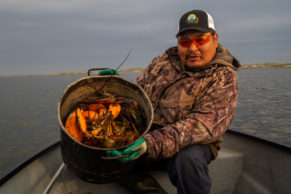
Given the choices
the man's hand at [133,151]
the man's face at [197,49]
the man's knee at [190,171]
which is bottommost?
the man's knee at [190,171]

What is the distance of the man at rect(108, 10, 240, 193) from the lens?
88.5 inches

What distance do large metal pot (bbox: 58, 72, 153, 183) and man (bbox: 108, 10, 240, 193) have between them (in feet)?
0.63

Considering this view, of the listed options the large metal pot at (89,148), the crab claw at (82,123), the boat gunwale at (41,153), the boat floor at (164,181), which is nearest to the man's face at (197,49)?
the large metal pot at (89,148)

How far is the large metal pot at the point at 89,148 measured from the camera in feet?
6.60

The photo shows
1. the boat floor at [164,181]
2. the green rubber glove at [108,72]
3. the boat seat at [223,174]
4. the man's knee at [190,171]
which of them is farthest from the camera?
the boat seat at [223,174]

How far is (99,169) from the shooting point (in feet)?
6.89

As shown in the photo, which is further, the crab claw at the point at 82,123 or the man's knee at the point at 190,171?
the crab claw at the point at 82,123

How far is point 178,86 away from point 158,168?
4.00ft

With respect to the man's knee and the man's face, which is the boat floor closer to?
the man's knee

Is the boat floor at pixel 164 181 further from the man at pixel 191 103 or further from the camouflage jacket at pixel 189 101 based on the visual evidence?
the camouflage jacket at pixel 189 101

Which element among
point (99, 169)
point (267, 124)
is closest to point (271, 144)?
point (99, 169)

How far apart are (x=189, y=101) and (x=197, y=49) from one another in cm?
67

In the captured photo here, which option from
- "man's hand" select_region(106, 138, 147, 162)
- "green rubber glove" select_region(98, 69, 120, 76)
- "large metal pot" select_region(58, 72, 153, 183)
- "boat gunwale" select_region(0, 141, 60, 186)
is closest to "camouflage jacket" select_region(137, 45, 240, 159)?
"man's hand" select_region(106, 138, 147, 162)

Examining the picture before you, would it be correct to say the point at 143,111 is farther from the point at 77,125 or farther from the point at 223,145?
the point at 223,145
